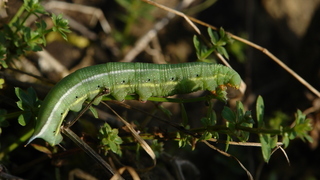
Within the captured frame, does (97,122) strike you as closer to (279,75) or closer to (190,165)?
(190,165)

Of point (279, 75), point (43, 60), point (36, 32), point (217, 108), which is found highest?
point (279, 75)

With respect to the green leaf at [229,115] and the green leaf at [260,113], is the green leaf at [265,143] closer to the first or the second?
the green leaf at [260,113]

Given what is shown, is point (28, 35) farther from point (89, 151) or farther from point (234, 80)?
point (234, 80)

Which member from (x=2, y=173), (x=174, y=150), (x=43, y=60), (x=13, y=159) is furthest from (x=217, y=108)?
(x=2, y=173)

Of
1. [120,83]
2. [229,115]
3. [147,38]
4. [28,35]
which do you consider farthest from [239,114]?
[147,38]

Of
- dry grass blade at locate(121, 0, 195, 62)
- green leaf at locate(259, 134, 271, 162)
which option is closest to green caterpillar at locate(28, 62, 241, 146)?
green leaf at locate(259, 134, 271, 162)

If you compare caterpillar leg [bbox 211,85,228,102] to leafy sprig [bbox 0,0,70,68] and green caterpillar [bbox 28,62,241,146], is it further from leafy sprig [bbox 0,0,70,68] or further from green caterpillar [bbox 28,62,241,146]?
leafy sprig [bbox 0,0,70,68]

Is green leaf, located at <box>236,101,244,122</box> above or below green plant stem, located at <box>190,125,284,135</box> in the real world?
above

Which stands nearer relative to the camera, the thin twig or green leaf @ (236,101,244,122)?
green leaf @ (236,101,244,122)
